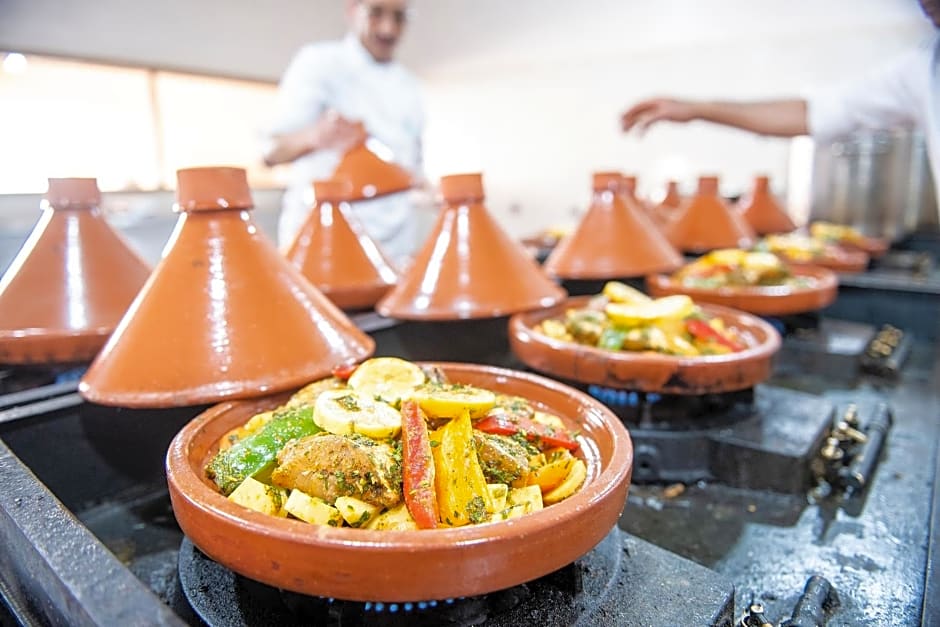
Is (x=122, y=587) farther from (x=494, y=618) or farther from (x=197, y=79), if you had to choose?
(x=197, y=79)

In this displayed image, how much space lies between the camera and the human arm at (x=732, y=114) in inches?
83.6

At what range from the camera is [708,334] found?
1.45 meters

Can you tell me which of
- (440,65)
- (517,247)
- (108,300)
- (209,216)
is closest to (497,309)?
(517,247)

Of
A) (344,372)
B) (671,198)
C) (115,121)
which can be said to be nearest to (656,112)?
(671,198)

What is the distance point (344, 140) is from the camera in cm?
183

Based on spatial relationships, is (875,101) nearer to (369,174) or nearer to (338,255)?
(369,174)

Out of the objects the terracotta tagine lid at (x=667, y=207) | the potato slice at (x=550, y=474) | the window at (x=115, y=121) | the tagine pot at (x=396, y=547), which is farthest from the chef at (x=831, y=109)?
the window at (x=115, y=121)

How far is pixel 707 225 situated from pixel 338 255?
1608 millimetres

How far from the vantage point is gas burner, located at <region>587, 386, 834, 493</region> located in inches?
50.1

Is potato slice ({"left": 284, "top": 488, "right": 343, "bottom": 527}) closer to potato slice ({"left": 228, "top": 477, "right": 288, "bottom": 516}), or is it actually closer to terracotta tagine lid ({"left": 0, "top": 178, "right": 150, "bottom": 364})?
potato slice ({"left": 228, "top": 477, "right": 288, "bottom": 516})

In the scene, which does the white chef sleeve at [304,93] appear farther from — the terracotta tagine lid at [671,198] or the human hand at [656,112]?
the terracotta tagine lid at [671,198]

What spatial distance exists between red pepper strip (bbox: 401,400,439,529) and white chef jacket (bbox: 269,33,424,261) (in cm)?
196

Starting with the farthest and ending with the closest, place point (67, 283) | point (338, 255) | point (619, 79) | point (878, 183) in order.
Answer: point (619, 79) < point (878, 183) < point (338, 255) < point (67, 283)

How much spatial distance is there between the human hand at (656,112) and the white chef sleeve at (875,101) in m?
0.44
